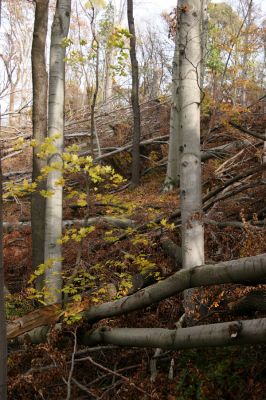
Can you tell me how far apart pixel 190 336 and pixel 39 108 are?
478 cm

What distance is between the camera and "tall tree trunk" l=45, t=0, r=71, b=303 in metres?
5.24

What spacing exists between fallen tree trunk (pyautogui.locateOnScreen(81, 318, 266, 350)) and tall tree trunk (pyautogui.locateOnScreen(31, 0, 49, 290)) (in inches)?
115

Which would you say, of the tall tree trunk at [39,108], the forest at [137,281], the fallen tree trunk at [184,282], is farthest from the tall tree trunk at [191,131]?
the tall tree trunk at [39,108]

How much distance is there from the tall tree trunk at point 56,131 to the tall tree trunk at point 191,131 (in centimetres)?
204

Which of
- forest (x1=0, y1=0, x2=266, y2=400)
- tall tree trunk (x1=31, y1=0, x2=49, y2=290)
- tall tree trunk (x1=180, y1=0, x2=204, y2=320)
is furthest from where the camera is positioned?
tall tree trunk (x1=31, y1=0, x2=49, y2=290)

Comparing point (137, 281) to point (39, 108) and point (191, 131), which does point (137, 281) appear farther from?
point (39, 108)

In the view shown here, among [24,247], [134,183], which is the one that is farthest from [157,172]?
[24,247]

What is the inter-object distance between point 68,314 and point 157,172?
9.35m

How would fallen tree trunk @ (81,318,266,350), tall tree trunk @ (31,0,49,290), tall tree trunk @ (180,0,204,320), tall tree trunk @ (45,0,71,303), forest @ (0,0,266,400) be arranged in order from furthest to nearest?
tall tree trunk @ (31,0,49,290) → tall tree trunk @ (45,0,71,303) → tall tree trunk @ (180,0,204,320) → forest @ (0,0,266,400) → fallen tree trunk @ (81,318,266,350)

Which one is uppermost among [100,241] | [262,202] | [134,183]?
[134,183]

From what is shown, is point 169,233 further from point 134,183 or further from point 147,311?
point 134,183

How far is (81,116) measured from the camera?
1588cm

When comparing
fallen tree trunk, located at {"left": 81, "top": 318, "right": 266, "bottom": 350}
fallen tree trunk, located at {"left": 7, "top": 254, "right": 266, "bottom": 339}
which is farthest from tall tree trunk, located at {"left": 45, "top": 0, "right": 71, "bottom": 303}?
fallen tree trunk, located at {"left": 81, "top": 318, "right": 266, "bottom": 350}

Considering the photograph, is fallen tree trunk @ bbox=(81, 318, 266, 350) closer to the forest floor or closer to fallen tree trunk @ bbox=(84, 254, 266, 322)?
fallen tree trunk @ bbox=(84, 254, 266, 322)
